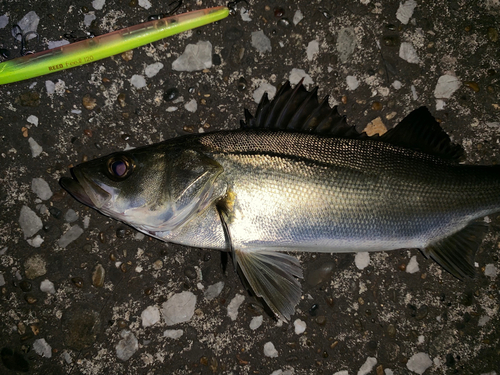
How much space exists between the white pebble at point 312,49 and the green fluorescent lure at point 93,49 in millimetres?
745

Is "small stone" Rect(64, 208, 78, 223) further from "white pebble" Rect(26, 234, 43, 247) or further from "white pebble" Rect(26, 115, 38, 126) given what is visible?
"white pebble" Rect(26, 115, 38, 126)

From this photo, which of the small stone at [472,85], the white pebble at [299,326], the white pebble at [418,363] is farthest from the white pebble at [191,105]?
the white pebble at [418,363]

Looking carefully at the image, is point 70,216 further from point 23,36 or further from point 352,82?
point 352,82

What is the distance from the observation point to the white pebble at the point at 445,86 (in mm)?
2373

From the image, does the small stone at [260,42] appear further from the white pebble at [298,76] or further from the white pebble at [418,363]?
the white pebble at [418,363]

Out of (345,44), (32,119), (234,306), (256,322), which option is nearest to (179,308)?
(234,306)

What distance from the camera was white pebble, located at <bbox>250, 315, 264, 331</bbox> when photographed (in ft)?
7.41

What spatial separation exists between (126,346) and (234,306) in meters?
0.75

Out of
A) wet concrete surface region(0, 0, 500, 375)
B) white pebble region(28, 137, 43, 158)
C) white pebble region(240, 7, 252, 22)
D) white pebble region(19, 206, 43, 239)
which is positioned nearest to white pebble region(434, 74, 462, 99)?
wet concrete surface region(0, 0, 500, 375)

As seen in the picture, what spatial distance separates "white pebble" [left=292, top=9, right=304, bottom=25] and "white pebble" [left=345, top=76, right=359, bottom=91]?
515mm

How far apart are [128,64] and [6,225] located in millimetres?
1320

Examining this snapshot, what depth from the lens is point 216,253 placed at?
2271mm

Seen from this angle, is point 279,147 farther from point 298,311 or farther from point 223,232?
point 298,311

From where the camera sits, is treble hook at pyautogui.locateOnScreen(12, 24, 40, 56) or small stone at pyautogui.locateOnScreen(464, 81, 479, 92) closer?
treble hook at pyautogui.locateOnScreen(12, 24, 40, 56)
